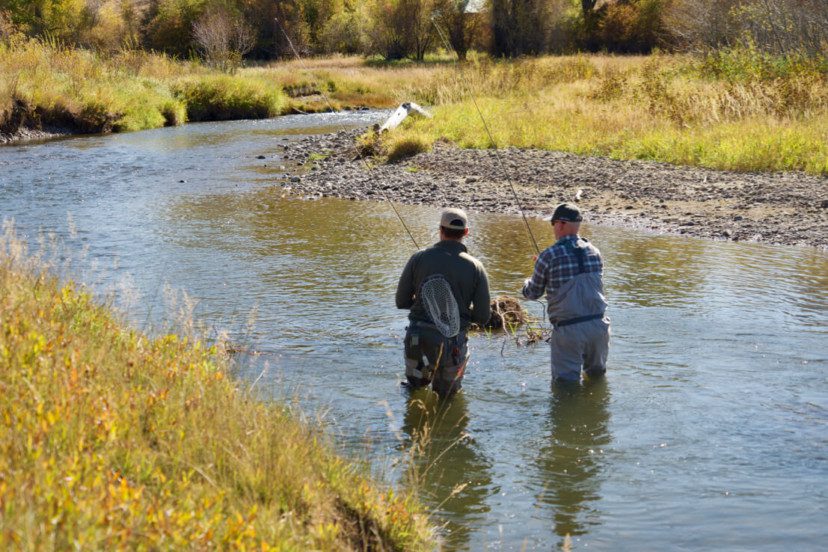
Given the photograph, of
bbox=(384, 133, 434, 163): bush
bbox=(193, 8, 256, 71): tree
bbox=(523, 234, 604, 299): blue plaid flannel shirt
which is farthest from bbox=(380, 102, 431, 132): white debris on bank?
bbox=(523, 234, 604, 299): blue plaid flannel shirt

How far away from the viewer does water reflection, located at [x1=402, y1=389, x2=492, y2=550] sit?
546 centimetres

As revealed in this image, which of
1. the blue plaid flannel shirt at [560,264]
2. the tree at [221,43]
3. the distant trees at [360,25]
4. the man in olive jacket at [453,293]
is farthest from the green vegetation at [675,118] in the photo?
the distant trees at [360,25]

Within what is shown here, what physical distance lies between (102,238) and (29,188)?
5.79m

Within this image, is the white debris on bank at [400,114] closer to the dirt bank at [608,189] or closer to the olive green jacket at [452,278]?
the dirt bank at [608,189]

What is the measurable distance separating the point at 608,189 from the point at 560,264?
10.9 metres

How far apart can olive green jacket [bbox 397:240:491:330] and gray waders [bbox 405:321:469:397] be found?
105 millimetres

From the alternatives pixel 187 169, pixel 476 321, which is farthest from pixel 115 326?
pixel 187 169

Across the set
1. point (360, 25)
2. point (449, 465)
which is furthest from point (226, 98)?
point (449, 465)

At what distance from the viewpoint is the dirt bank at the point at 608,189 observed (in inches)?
577

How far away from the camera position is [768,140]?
18.2 metres

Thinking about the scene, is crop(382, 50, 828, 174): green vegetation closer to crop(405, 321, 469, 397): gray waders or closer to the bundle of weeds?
the bundle of weeds

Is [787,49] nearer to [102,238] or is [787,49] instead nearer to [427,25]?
[102,238]

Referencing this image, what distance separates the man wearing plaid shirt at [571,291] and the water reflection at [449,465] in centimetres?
92

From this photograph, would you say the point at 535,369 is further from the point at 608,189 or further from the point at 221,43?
the point at 221,43
